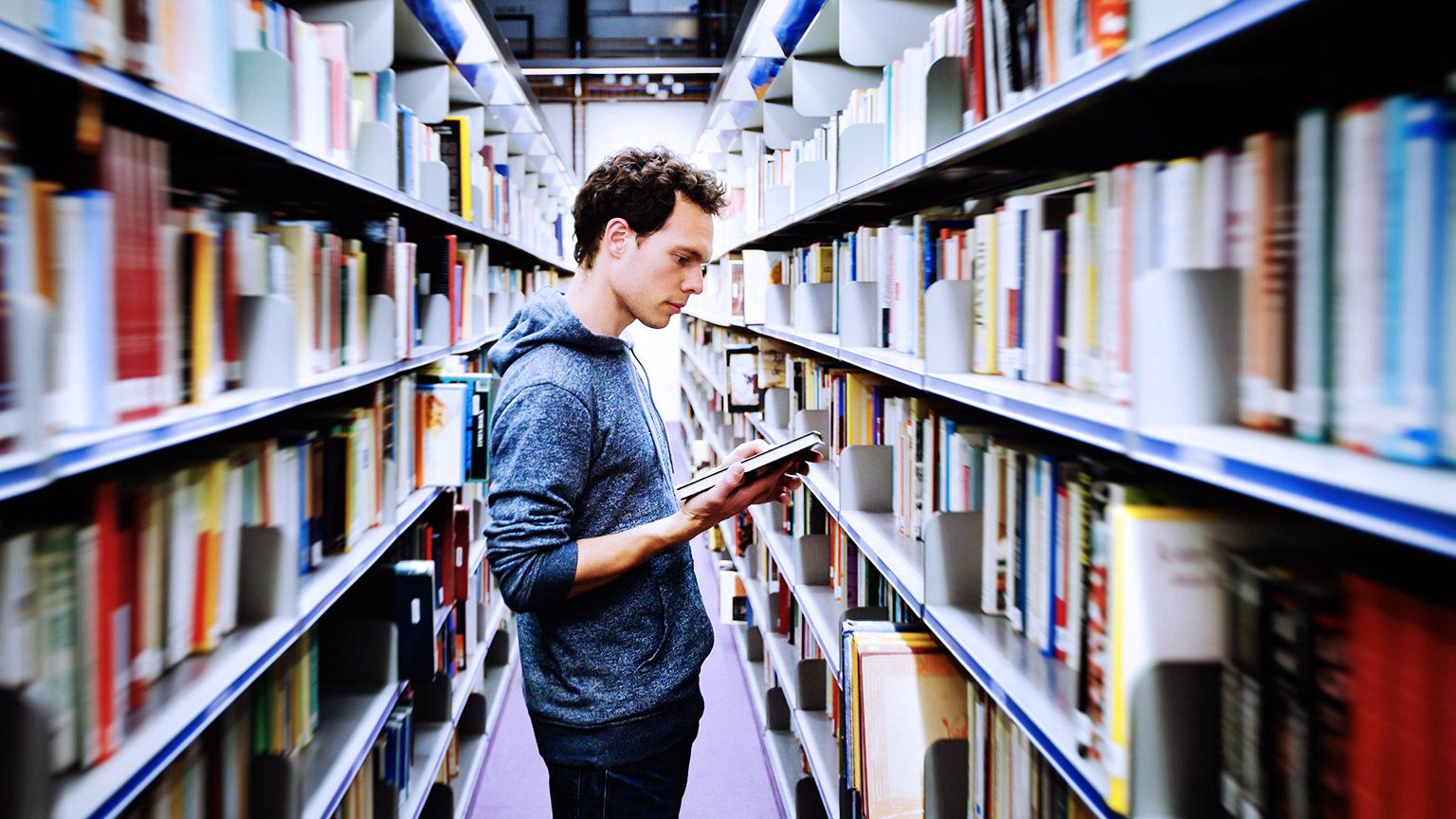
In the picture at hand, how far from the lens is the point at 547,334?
1511 mm

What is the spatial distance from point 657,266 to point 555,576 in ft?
1.97

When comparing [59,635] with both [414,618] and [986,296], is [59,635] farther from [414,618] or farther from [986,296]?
[986,296]

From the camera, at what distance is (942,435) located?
160 centimetres

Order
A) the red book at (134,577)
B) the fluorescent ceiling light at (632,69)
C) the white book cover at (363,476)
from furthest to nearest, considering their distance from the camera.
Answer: the fluorescent ceiling light at (632,69) < the white book cover at (363,476) < the red book at (134,577)

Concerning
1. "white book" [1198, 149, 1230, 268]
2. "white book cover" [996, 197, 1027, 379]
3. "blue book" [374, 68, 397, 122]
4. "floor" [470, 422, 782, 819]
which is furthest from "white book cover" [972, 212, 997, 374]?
"floor" [470, 422, 782, 819]

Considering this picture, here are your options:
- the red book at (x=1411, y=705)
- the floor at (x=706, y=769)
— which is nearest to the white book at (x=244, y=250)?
the red book at (x=1411, y=705)

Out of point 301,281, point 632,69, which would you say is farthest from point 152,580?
point 632,69

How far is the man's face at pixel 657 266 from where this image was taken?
1606 mm

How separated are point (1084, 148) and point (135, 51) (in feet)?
4.20

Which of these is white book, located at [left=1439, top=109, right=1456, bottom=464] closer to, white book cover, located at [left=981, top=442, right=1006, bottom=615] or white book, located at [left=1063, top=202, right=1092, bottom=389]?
white book, located at [left=1063, top=202, right=1092, bottom=389]

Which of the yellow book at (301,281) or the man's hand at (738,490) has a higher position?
the yellow book at (301,281)

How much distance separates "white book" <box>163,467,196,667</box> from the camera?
1162mm

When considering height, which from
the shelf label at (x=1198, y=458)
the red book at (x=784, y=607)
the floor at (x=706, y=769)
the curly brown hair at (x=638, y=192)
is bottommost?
the floor at (x=706, y=769)

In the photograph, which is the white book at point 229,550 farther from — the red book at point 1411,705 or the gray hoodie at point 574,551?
the red book at point 1411,705
